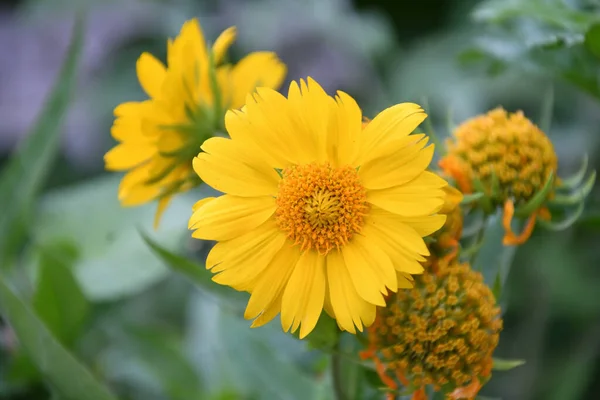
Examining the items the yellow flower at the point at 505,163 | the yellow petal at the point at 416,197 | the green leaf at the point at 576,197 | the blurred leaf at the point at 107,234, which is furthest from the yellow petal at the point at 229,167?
the blurred leaf at the point at 107,234

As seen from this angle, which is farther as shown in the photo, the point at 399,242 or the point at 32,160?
the point at 32,160

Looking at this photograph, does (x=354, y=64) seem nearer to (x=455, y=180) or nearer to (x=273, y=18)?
(x=273, y=18)

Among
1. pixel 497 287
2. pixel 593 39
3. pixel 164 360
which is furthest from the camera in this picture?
pixel 164 360

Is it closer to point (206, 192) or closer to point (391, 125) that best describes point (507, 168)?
point (391, 125)

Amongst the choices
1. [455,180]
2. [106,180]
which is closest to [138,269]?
[106,180]

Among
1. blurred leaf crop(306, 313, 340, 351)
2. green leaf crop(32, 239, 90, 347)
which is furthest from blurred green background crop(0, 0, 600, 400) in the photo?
blurred leaf crop(306, 313, 340, 351)

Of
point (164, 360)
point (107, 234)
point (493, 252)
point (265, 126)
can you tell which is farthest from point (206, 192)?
point (265, 126)

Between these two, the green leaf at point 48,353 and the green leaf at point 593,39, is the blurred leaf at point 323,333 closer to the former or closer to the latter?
the green leaf at point 48,353
